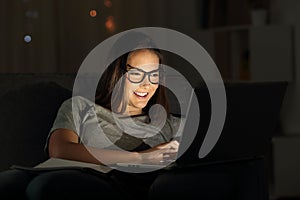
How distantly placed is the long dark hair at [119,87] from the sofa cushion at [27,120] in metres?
0.16

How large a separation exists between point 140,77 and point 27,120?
1.40 ft

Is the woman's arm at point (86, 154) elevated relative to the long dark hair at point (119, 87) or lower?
lower

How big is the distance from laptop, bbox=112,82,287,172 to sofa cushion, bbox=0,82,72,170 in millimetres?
460

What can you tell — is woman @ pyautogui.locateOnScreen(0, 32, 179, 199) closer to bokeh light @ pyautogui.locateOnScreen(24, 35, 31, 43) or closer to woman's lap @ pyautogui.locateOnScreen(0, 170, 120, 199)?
woman's lap @ pyautogui.locateOnScreen(0, 170, 120, 199)

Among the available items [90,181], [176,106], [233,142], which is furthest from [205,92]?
[176,106]

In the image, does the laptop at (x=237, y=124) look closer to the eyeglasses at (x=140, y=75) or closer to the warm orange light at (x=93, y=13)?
the eyeglasses at (x=140, y=75)

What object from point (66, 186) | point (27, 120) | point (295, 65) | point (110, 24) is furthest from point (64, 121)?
point (110, 24)

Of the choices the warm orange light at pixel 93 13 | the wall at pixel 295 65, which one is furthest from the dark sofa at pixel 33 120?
the warm orange light at pixel 93 13

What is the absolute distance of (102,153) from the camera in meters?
2.07

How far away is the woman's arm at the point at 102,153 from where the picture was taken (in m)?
2.05

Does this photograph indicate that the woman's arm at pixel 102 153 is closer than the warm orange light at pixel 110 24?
Yes

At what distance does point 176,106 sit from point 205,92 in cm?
79

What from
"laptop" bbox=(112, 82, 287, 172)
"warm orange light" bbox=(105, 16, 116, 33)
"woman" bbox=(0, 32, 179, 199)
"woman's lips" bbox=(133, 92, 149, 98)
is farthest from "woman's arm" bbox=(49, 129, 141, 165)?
"warm orange light" bbox=(105, 16, 116, 33)

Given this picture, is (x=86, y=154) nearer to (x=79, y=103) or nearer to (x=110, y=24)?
(x=79, y=103)
